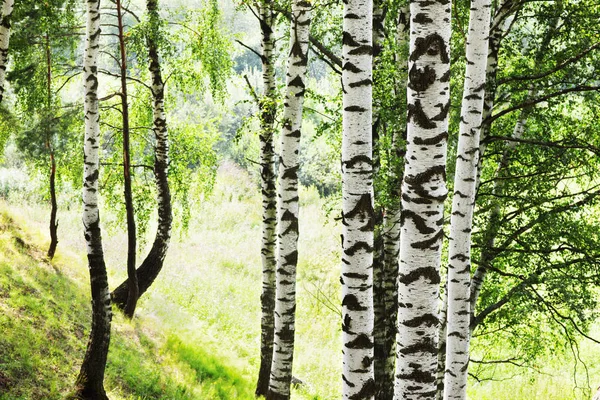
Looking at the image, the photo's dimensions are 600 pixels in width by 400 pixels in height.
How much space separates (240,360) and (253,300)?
5137mm

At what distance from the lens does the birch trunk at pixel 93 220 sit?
7.02m

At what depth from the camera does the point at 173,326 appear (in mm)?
12477

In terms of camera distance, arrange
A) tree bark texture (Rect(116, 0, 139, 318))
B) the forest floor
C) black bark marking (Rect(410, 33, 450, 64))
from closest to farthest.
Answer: black bark marking (Rect(410, 33, 450, 64))
the forest floor
tree bark texture (Rect(116, 0, 139, 318))

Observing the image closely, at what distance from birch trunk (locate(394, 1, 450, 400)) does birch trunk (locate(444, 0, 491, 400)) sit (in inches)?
78.3

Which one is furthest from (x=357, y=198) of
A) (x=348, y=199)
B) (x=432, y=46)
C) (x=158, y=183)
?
(x=158, y=183)

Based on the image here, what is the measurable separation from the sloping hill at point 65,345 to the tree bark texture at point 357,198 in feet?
14.6

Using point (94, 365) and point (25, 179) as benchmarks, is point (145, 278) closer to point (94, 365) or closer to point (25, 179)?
point (94, 365)

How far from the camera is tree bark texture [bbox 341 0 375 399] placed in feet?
14.6

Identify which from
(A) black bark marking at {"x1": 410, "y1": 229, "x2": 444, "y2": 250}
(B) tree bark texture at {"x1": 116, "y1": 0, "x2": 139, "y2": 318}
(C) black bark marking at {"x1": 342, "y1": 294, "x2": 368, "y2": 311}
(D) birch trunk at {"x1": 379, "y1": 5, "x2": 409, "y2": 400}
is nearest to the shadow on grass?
(B) tree bark texture at {"x1": 116, "y1": 0, "x2": 139, "y2": 318}

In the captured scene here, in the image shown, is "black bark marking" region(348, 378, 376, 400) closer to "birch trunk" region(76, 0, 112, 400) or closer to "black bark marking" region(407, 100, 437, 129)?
"black bark marking" region(407, 100, 437, 129)

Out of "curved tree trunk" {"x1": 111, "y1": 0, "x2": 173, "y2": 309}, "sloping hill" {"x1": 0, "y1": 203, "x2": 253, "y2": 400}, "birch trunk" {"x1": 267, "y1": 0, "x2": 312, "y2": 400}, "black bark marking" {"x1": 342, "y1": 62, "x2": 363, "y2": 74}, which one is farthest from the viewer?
"curved tree trunk" {"x1": 111, "y1": 0, "x2": 173, "y2": 309}

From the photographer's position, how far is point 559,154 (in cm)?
781

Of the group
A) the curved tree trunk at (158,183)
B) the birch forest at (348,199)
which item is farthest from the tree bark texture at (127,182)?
the curved tree trunk at (158,183)

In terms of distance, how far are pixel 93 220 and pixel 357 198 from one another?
3941 millimetres
